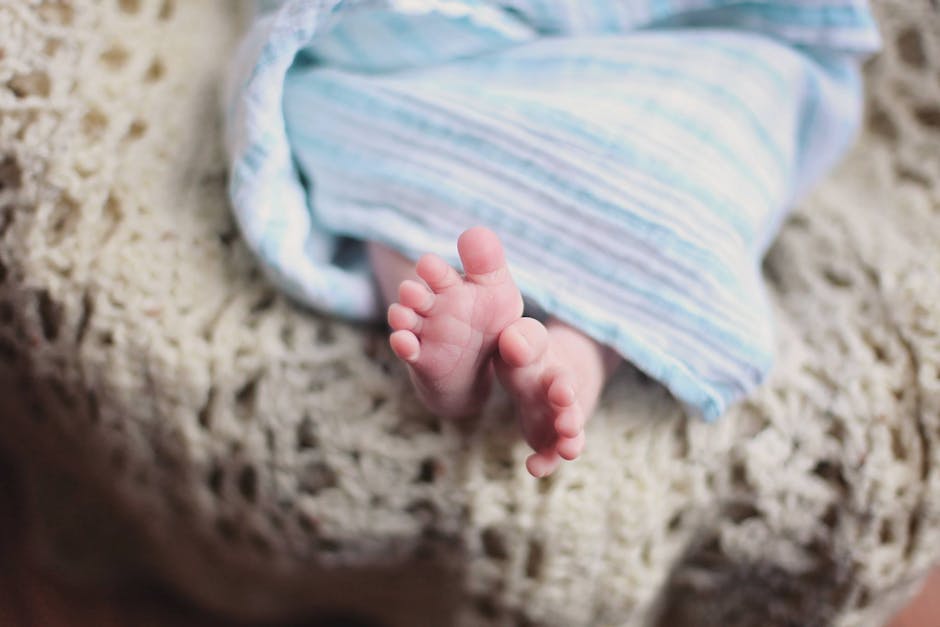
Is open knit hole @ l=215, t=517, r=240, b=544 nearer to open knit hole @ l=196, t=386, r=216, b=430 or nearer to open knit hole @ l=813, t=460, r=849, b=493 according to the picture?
open knit hole @ l=196, t=386, r=216, b=430

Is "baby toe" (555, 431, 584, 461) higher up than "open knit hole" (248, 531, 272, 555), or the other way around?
"baby toe" (555, 431, 584, 461)

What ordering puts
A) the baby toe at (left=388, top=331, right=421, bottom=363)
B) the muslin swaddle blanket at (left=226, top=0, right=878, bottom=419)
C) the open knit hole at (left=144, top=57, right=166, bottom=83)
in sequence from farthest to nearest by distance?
the open knit hole at (left=144, top=57, right=166, bottom=83) → the muslin swaddle blanket at (left=226, top=0, right=878, bottom=419) → the baby toe at (left=388, top=331, right=421, bottom=363)

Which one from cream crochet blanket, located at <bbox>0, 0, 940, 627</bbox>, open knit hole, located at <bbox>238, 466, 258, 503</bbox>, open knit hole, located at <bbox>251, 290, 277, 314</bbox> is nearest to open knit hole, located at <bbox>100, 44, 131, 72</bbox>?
cream crochet blanket, located at <bbox>0, 0, 940, 627</bbox>

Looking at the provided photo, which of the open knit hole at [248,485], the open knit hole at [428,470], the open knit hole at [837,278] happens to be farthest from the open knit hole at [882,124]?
the open knit hole at [248,485]

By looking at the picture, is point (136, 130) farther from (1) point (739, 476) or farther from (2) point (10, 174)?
(1) point (739, 476)

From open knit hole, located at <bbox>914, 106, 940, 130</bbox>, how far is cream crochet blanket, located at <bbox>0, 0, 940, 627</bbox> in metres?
0.10

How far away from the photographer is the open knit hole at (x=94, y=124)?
2.04ft

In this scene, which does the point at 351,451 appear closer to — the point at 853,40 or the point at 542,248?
the point at 542,248

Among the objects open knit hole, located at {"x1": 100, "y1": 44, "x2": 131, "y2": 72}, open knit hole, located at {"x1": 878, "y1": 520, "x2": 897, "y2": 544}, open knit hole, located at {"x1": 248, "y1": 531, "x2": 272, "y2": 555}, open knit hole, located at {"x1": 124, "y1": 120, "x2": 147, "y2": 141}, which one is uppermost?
open knit hole, located at {"x1": 100, "y1": 44, "x2": 131, "y2": 72}

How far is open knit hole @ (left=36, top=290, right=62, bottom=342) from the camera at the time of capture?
0.60 metres

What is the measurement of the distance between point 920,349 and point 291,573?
49cm

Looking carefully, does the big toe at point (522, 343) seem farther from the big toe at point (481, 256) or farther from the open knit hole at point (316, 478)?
the open knit hole at point (316, 478)

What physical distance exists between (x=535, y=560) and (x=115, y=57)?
486 millimetres

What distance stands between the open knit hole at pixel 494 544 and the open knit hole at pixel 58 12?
1.56ft
